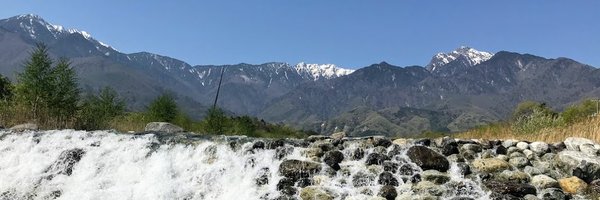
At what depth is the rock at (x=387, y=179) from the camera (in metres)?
14.2

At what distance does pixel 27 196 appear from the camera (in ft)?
48.9

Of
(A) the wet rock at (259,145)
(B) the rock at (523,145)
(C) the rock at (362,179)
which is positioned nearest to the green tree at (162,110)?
(A) the wet rock at (259,145)

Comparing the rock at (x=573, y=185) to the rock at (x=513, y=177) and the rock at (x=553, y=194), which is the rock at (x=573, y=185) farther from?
the rock at (x=513, y=177)

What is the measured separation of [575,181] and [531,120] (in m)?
9.15

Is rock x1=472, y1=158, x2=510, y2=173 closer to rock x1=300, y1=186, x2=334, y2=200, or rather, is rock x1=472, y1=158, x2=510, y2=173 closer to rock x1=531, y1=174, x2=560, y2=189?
rock x1=531, y1=174, x2=560, y2=189

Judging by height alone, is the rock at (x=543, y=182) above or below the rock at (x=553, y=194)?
above

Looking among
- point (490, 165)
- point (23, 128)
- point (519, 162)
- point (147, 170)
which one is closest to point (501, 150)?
point (519, 162)

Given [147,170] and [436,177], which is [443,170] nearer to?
[436,177]

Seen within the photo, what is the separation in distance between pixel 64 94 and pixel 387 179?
19.6 meters

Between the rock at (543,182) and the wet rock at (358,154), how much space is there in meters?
4.64

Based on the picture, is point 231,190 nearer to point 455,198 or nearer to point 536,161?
point 455,198

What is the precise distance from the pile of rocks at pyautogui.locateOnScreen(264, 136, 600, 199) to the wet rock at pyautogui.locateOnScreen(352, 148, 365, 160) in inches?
1.2

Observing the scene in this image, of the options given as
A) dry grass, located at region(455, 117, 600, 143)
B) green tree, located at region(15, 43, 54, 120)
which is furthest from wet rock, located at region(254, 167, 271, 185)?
green tree, located at region(15, 43, 54, 120)

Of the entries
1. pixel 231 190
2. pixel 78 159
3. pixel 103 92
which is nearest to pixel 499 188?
pixel 231 190
